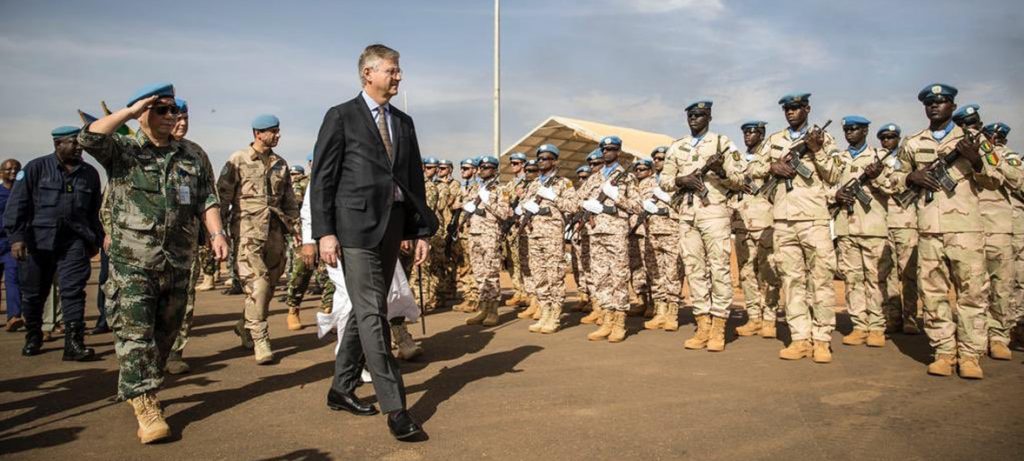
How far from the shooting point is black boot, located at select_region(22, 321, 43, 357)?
22.4 feet

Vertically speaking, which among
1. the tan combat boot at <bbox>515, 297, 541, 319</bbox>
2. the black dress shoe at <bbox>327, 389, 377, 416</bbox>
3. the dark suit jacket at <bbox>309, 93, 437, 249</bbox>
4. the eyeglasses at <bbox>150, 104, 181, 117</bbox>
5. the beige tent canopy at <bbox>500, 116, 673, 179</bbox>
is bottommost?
the tan combat boot at <bbox>515, 297, 541, 319</bbox>

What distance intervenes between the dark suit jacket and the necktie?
0.11 ft

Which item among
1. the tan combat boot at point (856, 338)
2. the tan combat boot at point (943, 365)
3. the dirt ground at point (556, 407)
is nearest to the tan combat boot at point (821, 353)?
the dirt ground at point (556, 407)

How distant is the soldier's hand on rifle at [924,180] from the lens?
575 centimetres

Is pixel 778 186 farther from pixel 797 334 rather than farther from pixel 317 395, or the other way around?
pixel 317 395

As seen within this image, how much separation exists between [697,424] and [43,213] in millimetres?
6781

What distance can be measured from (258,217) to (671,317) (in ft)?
17.1

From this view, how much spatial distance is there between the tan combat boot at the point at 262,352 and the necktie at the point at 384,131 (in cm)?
297

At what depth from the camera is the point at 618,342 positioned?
7.41 metres

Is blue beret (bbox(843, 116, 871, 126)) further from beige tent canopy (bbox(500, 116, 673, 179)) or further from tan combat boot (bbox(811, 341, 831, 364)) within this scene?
beige tent canopy (bbox(500, 116, 673, 179))

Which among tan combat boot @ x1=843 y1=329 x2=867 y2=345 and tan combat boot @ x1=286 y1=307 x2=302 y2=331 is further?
tan combat boot @ x1=286 y1=307 x2=302 y2=331

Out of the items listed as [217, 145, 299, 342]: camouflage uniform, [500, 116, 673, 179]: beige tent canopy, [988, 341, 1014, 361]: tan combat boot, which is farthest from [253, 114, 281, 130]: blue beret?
[500, 116, 673, 179]: beige tent canopy

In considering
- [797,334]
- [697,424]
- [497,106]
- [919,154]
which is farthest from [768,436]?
[497,106]

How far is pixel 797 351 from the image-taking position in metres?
6.28
